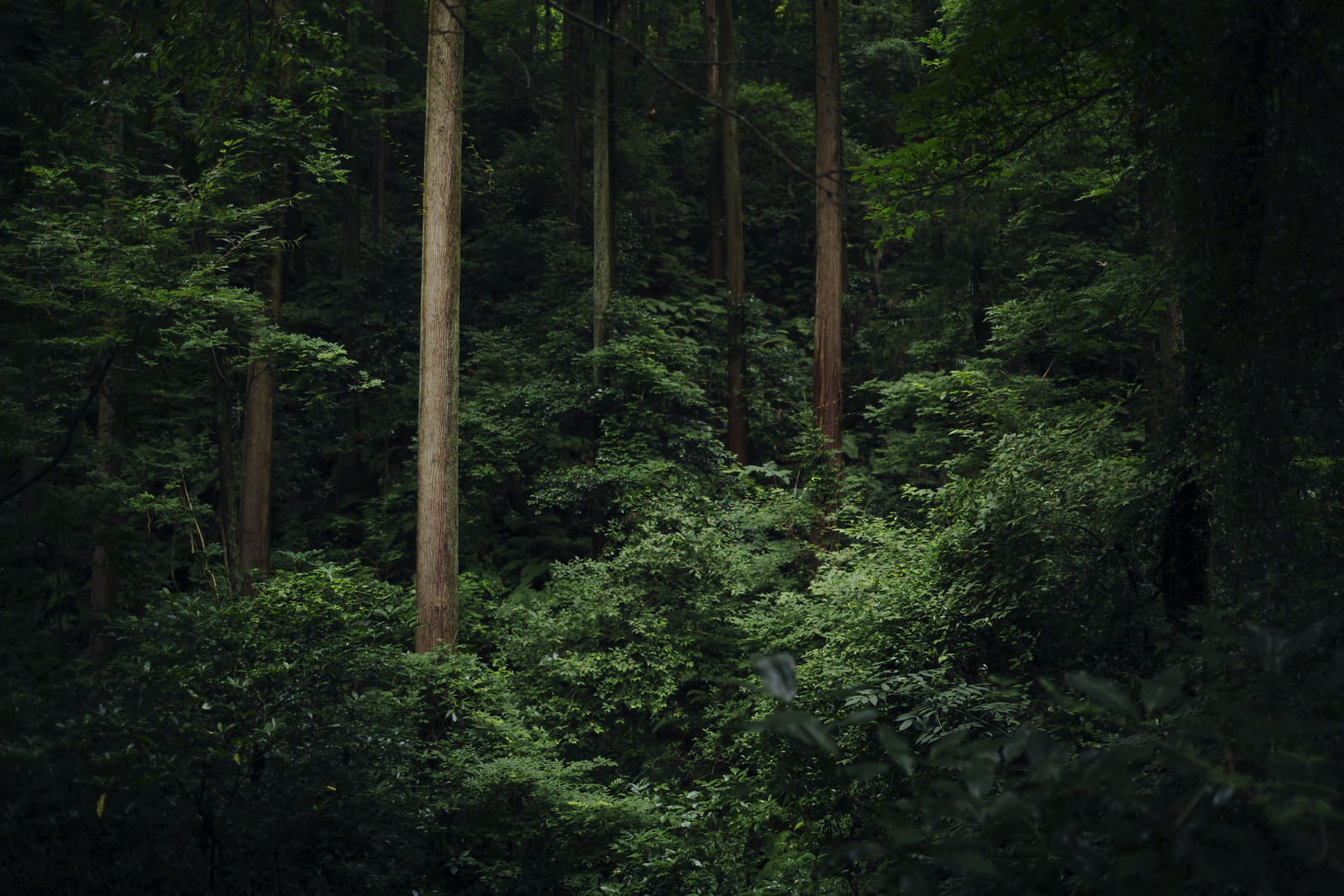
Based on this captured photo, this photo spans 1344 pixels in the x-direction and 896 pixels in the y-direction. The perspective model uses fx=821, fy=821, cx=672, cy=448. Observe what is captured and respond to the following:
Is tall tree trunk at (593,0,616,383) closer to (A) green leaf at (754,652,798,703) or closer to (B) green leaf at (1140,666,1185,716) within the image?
(A) green leaf at (754,652,798,703)

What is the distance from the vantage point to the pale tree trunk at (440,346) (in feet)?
26.9

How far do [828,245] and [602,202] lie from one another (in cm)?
468

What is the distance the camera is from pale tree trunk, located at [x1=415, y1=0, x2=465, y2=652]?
26.9 feet

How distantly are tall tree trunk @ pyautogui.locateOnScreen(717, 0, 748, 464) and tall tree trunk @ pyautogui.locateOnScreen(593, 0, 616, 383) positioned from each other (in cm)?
230

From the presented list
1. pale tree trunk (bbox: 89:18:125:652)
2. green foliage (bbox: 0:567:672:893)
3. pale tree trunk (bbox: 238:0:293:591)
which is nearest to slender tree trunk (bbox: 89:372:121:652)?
pale tree trunk (bbox: 89:18:125:652)

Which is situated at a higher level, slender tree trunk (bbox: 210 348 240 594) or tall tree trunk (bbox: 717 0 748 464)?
tall tree trunk (bbox: 717 0 748 464)

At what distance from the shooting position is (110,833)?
3.53 m

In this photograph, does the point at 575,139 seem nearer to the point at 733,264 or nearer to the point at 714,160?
the point at 714,160

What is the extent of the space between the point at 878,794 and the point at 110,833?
394 cm

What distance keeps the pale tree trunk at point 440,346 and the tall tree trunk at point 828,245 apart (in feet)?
16.5

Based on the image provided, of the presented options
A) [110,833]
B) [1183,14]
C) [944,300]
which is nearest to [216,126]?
[110,833]

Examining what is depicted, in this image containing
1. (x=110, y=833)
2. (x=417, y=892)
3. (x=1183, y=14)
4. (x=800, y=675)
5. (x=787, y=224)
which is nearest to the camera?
(x=1183, y=14)

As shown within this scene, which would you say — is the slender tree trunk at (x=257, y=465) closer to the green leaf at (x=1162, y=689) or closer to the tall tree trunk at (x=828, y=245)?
the tall tree trunk at (x=828, y=245)

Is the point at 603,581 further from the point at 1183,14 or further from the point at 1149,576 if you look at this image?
the point at 1183,14
